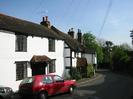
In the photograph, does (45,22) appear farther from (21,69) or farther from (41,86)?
(41,86)

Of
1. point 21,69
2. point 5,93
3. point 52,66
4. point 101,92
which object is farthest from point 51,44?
point 5,93

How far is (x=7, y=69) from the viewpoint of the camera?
22.9 metres

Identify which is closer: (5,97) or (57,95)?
(5,97)

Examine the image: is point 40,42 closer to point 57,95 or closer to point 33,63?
point 33,63

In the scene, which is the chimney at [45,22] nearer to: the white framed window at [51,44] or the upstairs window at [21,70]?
the white framed window at [51,44]

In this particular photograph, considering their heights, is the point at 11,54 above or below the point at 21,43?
below

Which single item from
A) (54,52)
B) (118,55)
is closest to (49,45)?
(54,52)

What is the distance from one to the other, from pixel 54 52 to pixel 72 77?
5.58 metres

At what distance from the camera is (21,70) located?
25188 millimetres

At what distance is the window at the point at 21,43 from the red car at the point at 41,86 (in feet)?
20.4

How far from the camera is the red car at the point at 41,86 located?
60.2 feet

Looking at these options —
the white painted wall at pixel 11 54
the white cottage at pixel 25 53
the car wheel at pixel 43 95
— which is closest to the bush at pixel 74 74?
the white cottage at pixel 25 53

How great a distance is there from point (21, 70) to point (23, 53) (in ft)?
5.22

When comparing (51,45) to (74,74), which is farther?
(74,74)
